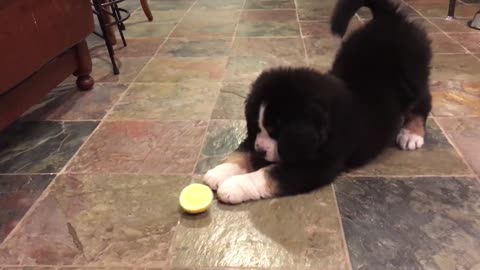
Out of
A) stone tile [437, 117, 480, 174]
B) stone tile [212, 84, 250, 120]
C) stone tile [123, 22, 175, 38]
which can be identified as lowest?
stone tile [123, 22, 175, 38]

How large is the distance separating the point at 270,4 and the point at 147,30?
1.15 metres

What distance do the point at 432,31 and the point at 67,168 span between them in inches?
102

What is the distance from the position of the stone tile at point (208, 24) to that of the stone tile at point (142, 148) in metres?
1.40

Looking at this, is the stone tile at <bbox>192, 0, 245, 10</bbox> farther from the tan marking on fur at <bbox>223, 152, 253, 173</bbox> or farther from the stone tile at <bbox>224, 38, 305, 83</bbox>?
the tan marking on fur at <bbox>223, 152, 253, 173</bbox>

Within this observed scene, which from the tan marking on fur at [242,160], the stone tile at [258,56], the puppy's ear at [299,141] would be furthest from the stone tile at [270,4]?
the puppy's ear at [299,141]

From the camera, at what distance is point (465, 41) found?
3010mm

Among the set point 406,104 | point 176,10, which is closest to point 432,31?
point 406,104

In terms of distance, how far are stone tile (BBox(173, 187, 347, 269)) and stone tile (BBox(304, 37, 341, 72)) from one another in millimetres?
1279

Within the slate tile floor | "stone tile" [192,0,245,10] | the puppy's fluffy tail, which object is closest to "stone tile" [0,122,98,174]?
the slate tile floor

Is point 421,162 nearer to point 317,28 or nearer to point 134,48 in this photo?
point 317,28

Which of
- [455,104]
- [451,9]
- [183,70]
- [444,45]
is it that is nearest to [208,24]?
[183,70]

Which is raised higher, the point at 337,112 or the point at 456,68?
the point at 337,112

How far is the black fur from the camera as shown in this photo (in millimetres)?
1389

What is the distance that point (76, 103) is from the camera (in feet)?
7.82
